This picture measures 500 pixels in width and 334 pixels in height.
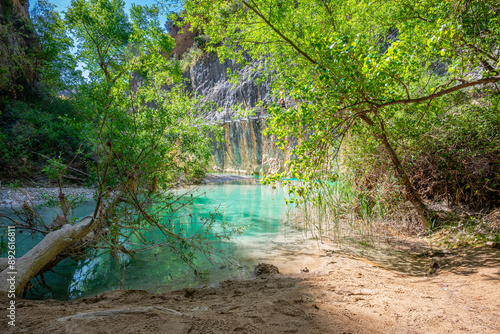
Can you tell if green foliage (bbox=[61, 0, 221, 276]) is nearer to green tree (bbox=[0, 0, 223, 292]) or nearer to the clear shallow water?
green tree (bbox=[0, 0, 223, 292])

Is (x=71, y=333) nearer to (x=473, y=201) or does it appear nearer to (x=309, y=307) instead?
(x=309, y=307)

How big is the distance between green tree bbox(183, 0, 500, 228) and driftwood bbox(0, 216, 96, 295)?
278cm

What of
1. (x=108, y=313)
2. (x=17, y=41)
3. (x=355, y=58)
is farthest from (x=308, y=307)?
(x=17, y=41)

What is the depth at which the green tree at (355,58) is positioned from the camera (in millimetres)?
3115

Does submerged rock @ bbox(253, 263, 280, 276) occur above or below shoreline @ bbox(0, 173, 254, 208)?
below

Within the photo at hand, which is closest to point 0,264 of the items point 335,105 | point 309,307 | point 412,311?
point 309,307

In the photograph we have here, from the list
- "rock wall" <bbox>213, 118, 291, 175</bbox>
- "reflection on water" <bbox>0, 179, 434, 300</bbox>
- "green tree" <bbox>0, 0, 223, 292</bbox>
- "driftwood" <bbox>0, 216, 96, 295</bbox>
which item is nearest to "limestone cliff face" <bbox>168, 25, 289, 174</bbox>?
"rock wall" <bbox>213, 118, 291, 175</bbox>

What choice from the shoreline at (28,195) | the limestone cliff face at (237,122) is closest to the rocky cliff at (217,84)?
the limestone cliff face at (237,122)

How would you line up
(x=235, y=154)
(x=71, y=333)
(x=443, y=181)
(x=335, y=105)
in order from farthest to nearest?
1. (x=235, y=154)
2. (x=443, y=181)
3. (x=335, y=105)
4. (x=71, y=333)

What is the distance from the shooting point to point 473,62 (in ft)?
11.5

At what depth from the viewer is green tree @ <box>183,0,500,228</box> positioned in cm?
312

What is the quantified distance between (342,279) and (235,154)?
94.9ft

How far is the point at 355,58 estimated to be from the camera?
13.3 ft

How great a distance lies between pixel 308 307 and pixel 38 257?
9.90ft
